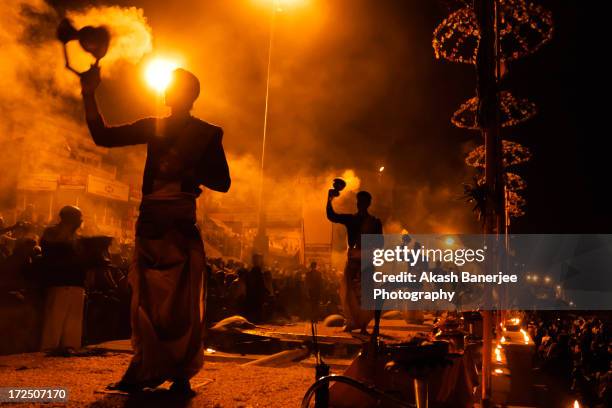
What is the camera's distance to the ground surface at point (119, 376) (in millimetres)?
3366

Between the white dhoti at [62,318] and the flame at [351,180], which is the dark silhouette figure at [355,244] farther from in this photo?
the flame at [351,180]

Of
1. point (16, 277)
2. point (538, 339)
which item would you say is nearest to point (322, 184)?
point (538, 339)

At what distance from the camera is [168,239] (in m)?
3.67

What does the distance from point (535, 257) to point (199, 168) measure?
50.1 m

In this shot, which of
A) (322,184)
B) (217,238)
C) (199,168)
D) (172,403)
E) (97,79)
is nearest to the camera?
(172,403)

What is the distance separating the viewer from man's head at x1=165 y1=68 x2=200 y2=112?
12.9 ft

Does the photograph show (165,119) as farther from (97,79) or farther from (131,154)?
(131,154)

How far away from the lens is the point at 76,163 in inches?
840

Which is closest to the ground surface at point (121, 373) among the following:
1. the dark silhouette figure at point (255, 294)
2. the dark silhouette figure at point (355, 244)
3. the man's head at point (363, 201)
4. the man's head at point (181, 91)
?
the man's head at point (181, 91)

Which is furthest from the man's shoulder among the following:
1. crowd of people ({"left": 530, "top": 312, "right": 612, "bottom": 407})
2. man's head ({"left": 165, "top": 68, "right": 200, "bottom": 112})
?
crowd of people ({"left": 530, "top": 312, "right": 612, "bottom": 407})

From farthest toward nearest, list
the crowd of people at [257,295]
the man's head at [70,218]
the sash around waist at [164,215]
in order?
the crowd of people at [257,295]
the man's head at [70,218]
the sash around waist at [164,215]

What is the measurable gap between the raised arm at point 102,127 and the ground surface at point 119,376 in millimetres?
1804

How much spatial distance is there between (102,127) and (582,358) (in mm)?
7781

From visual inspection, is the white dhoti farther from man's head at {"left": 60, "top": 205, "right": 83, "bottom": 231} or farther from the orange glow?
the orange glow
